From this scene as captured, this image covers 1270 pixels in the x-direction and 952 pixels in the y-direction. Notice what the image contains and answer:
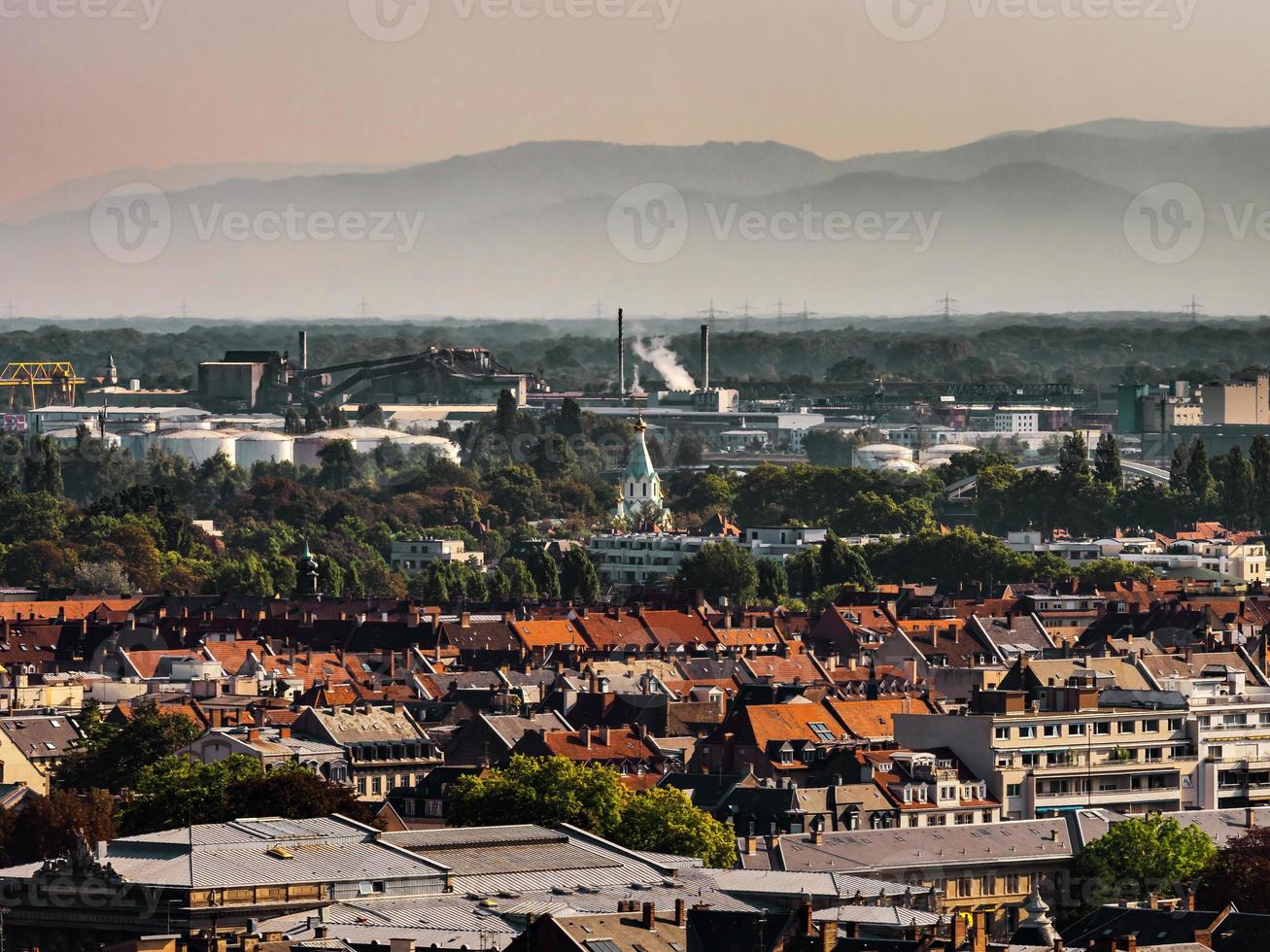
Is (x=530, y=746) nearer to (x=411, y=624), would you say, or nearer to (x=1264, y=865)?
(x=1264, y=865)

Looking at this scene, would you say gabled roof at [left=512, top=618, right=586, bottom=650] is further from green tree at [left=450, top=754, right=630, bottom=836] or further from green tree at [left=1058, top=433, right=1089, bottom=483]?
green tree at [left=1058, top=433, right=1089, bottom=483]

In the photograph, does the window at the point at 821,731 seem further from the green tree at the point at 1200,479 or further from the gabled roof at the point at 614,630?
the green tree at the point at 1200,479

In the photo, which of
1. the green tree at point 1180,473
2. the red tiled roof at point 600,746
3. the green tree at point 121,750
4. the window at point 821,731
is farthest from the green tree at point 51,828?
the green tree at point 1180,473

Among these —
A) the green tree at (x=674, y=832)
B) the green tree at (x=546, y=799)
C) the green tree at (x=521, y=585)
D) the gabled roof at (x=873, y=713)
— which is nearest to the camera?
the green tree at (x=674, y=832)

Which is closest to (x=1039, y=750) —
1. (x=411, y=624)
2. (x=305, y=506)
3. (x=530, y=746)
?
(x=530, y=746)

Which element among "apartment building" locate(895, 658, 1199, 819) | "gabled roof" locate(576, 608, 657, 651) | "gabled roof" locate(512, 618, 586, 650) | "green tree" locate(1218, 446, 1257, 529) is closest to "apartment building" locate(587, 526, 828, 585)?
"green tree" locate(1218, 446, 1257, 529)

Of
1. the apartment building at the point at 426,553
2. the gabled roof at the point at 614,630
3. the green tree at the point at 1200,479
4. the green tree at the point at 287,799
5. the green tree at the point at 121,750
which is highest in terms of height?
the green tree at the point at 1200,479
